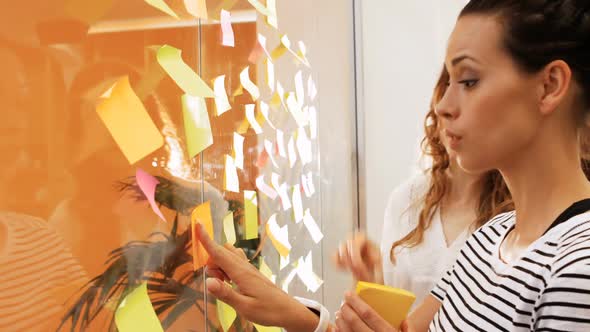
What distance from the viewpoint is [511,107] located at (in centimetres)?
78

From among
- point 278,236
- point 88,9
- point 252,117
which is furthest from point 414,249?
point 88,9

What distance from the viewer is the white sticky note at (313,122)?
1.68 m

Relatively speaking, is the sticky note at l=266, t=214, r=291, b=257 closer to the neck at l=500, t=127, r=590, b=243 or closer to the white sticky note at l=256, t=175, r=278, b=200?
the white sticky note at l=256, t=175, r=278, b=200

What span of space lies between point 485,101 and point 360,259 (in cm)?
40

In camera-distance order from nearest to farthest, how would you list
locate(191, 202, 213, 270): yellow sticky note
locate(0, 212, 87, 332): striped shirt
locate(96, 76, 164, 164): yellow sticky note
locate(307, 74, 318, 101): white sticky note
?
locate(0, 212, 87, 332): striped shirt
locate(96, 76, 164, 164): yellow sticky note
locate(191, 202, 213, 270): yellow sticky note
locate(307, 74, 318, 101): white sticky note

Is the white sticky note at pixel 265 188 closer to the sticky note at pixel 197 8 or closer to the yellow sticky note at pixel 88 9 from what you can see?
the sticky note at pixel 197 8

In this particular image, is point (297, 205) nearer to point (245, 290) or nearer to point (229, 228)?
point (229, 228)

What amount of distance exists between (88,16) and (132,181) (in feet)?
0.61

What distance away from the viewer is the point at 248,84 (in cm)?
109

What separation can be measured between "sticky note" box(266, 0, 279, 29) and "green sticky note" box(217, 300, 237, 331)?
0.58 metres

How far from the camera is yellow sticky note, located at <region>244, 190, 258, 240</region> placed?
3.51 feet

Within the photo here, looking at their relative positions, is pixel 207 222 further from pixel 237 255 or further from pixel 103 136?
pixel 103 136

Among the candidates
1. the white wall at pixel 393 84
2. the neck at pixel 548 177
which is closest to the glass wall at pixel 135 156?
the neck at pixel 548 177

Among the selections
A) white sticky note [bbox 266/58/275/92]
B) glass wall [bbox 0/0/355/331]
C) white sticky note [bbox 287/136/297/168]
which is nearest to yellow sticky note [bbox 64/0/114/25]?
glass wall [bbox 0/0/355/331]
